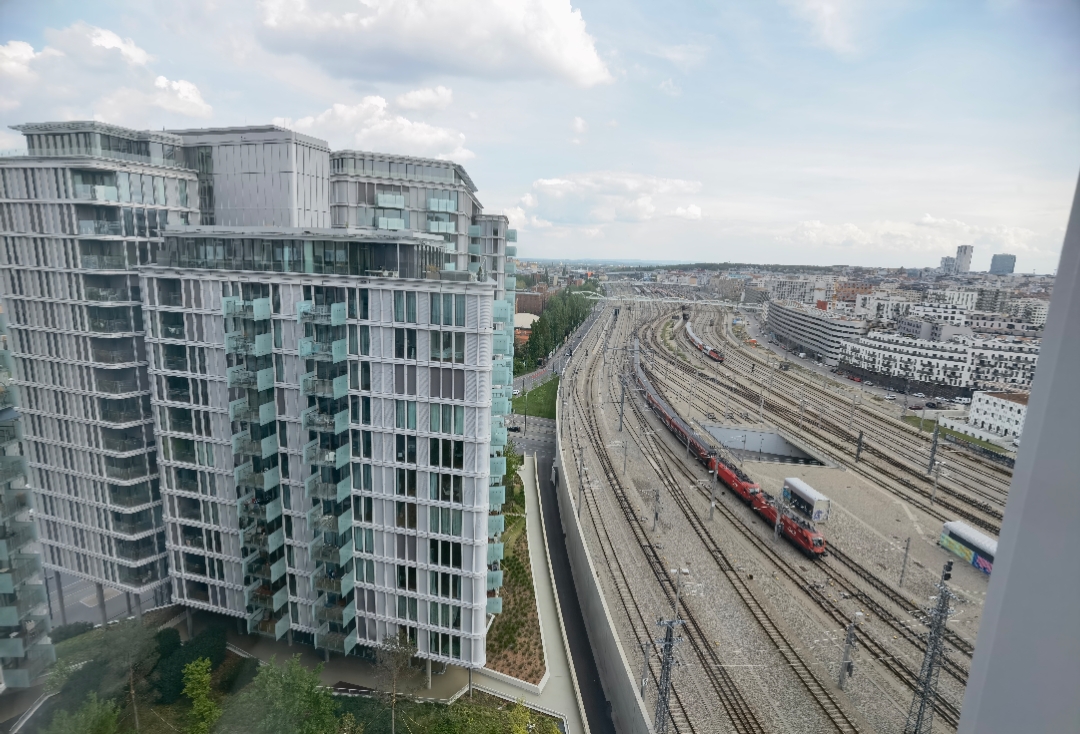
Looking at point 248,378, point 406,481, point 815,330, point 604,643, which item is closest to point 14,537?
point 248,378

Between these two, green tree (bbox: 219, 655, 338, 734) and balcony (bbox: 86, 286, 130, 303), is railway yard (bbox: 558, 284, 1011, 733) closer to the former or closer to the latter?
green tree (bbox: 219, 655, 338, 734)

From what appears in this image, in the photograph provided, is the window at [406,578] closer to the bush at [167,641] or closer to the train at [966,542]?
the bush at [167,641]

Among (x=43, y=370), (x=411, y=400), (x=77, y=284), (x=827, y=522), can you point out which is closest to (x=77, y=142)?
(x=77, y=284)

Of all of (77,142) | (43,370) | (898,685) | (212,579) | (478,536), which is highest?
(77,142)

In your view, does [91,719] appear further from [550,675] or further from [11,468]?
[550,675]

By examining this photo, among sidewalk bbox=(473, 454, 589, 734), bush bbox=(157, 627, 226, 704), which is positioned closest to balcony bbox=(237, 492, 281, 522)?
bush bbox=(157, 627, 226, 704)

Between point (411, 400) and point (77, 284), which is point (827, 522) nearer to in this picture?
point (411, 400)

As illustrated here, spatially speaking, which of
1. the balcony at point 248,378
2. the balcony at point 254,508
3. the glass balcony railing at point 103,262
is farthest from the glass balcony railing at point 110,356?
the balcony at point 254,508
